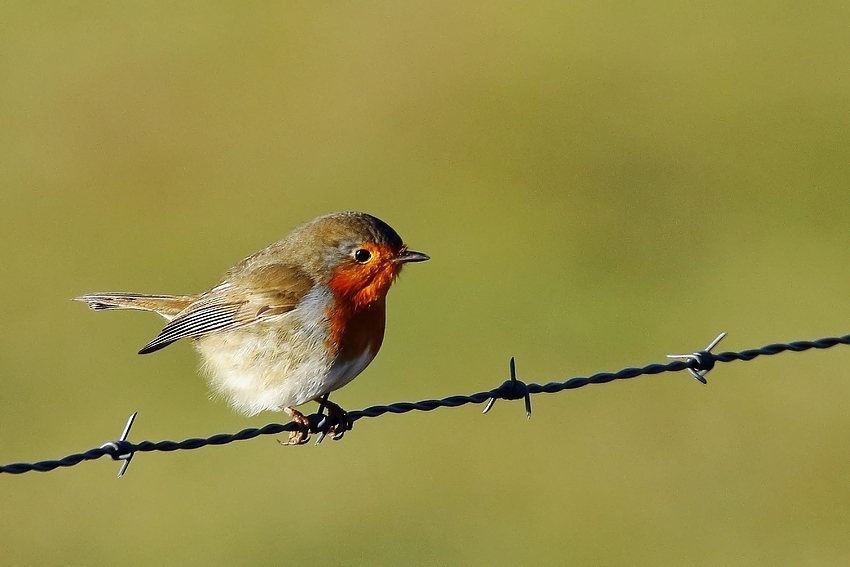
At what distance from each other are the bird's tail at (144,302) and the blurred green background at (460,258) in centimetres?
287

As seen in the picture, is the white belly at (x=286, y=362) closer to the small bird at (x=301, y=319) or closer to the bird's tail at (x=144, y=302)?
the small bird at (x=301, y=319)

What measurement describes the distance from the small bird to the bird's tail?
467 millimetres

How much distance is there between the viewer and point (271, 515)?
10.5m

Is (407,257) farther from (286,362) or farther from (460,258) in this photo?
(460,258)

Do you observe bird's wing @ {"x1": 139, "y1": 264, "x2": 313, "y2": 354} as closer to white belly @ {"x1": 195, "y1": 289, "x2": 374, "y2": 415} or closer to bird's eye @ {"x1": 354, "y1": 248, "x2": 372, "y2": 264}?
white belly @ {"x1": 195, "y1": 289, "x2": 374, "y2": 415}

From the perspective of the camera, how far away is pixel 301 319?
677 centimetres

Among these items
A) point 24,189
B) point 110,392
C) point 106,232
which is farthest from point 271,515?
point 24,189

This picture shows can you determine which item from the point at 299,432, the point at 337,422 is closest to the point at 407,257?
the point at 337,422

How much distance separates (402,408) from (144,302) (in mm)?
2511

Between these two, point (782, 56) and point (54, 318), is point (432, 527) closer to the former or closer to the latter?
point (54, 318)

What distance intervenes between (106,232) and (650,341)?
7049mm

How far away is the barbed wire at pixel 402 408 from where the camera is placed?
17.0ft

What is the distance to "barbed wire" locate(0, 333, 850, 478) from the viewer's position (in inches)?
204

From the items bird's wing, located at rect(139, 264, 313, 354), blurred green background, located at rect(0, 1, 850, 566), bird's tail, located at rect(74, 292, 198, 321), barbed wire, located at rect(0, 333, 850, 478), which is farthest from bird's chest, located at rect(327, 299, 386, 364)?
blurred green background, located at rect(0, 1, 850, 566)
